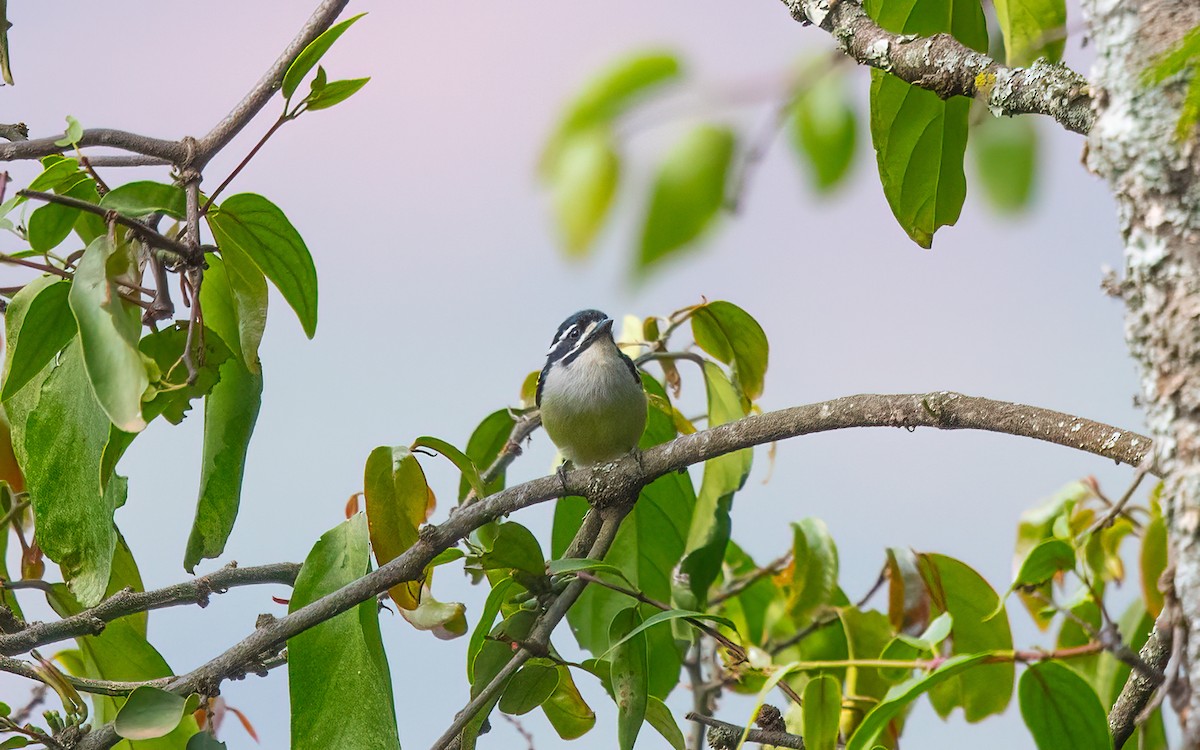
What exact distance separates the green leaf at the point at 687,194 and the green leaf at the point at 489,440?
1462mm

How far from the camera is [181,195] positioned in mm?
1385

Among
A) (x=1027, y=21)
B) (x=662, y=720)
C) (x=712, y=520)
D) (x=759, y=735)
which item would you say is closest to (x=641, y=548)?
(x=712, y=520)

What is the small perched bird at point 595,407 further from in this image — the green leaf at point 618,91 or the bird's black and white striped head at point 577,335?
the green leaf at point 618,91

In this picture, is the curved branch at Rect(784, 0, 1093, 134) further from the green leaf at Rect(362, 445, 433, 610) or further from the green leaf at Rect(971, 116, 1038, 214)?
the green leaf at Rect(362, 445, 433, 610)

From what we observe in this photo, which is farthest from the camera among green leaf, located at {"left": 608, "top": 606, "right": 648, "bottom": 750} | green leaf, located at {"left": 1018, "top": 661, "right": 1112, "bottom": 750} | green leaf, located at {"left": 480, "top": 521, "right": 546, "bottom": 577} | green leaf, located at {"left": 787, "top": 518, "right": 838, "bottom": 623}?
green leaf, located at {"left": 787, "top": 518, "right": 838, "bottom": 623}

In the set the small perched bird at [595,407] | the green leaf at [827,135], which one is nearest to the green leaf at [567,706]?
the small perched bird at [595,407]

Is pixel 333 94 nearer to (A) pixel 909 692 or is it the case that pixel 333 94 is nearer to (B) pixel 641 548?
(B) pixel 641 548

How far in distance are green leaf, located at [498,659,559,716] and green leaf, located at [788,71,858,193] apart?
891 millimetres

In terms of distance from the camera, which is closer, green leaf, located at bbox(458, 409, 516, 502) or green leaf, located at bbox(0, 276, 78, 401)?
green leaf, located at bbox(0, 276, 78, 401)

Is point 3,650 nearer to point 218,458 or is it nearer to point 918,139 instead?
point 218,458

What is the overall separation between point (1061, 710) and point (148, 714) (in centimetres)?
91

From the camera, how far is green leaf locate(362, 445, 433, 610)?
1.44 meters

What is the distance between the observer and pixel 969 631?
5.19 feet

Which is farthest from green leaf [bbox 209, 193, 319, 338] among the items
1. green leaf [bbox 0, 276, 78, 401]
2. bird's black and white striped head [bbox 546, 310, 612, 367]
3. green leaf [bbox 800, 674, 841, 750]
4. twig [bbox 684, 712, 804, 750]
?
bird's black and white striped head [bbox 546, 310, 612, 367]
